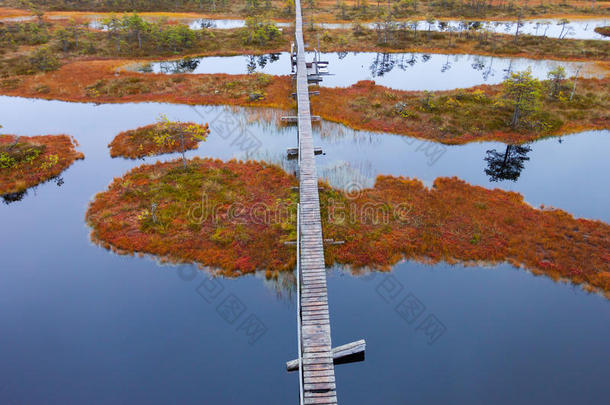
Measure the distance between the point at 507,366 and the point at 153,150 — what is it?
121ft

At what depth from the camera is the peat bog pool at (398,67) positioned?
53.1m

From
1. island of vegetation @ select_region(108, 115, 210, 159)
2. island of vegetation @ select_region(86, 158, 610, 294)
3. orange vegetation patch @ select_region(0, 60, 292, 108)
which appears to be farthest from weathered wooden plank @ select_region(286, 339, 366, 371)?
orange vegetation patch @ select_region(0, 60, 292, 108)

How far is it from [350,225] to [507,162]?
1945 cm

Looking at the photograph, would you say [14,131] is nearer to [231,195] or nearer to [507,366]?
[231,195]

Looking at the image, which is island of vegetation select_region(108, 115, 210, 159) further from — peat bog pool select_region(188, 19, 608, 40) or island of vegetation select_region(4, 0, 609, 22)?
island of vegetation select_region(4, 0, 609, 22)

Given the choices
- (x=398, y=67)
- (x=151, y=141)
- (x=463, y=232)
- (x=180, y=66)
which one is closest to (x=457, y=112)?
(x=398, y=67)

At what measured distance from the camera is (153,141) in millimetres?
39188

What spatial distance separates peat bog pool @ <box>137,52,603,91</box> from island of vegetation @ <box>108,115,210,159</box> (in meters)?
23.3

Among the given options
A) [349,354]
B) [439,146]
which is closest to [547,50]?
[439,146]

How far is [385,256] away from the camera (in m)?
24.4

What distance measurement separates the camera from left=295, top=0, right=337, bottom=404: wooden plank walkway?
15.4m

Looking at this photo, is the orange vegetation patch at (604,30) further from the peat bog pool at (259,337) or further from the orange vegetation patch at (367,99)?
the peat bog pool at (259,337)

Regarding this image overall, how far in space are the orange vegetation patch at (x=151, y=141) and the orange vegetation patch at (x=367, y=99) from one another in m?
10.0

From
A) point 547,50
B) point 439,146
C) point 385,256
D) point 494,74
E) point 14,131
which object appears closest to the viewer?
point 385,256
